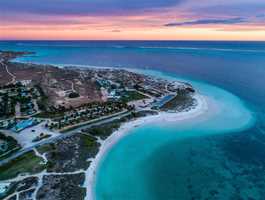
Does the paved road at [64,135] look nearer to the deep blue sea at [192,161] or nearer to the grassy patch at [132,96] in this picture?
the deep blue sea at [192,161]

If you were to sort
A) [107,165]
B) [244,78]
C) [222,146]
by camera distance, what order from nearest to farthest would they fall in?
1. [107,165]
2. [222,146]
3. [244,78]

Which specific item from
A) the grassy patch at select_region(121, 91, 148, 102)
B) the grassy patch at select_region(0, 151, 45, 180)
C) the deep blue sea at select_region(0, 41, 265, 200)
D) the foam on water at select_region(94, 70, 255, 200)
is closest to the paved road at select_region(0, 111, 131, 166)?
the grassy patch at select_region(0, 151, 45, 180)

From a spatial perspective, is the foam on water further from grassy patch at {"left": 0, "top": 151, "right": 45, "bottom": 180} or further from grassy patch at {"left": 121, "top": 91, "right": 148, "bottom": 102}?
grassy patch at {"left": 121, "top": 91, "right": 148, "bottom": 102}

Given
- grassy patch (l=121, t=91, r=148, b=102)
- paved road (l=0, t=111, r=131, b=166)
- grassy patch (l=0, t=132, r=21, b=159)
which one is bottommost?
grassy patch (l=121, t=91, r=148, b=102)

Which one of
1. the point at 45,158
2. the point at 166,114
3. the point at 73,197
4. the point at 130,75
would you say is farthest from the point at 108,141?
the point at 130,75

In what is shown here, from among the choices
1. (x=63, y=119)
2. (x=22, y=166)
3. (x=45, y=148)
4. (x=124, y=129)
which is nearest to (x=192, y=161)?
(x=124, y=129)

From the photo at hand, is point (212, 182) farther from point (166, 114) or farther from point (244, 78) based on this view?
point (244, 78)
